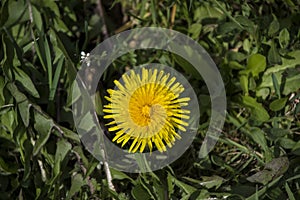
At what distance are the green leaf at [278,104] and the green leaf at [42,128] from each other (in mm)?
741

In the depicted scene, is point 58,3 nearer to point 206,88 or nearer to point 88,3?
point 88,3

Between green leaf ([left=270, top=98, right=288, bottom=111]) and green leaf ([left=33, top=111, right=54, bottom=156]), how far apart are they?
741 mm

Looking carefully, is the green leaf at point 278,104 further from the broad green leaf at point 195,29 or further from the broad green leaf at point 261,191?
the broad green leaf at point 195,29

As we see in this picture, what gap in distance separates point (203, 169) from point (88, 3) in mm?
802

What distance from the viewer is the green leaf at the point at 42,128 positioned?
1807mm

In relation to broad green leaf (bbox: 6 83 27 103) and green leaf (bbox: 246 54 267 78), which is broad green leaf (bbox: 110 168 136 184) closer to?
broad green leaf (bbox: 6 83 27 103)

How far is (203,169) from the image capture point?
193 cm

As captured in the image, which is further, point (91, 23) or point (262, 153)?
point (91, 23)

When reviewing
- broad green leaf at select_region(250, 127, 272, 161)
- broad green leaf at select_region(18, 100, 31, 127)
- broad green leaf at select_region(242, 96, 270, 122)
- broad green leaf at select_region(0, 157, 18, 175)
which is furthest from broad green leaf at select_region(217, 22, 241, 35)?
broad green leaf at select_region(0, 157, 18, 175)

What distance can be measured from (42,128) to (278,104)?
792 mm

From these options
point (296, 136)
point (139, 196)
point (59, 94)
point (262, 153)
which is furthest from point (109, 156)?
point (296, 136)

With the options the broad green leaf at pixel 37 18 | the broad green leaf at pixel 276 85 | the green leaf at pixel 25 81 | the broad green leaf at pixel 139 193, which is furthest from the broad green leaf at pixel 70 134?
the broad green leaf at pixel 276 85

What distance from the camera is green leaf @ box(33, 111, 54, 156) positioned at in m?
1.81

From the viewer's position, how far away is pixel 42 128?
1.81m
